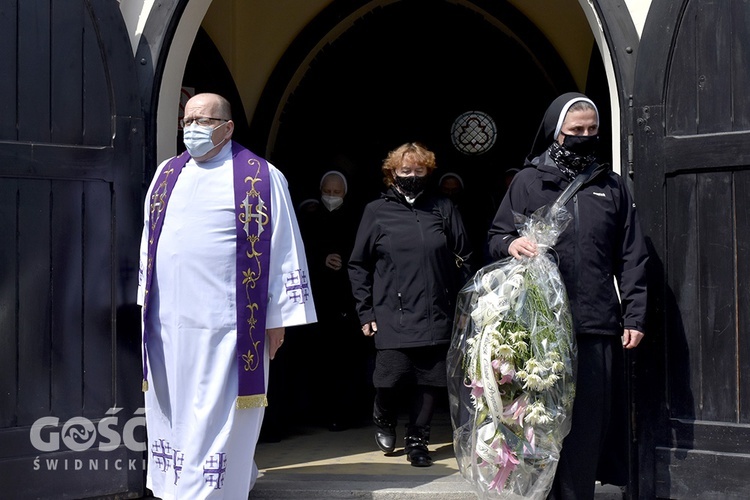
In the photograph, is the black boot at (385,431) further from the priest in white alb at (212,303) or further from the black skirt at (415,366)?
the priest in white alb at (212,303)

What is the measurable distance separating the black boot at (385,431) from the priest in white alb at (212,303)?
1093 mm

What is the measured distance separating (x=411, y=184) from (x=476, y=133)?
8.77 ft

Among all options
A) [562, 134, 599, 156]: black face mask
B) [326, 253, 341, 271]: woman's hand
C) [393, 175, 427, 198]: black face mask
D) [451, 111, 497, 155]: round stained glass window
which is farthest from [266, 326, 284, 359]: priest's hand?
[451, 111, 497, 155]: round stained glass window

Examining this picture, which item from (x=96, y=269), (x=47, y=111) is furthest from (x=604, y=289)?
(x=47, y=111)

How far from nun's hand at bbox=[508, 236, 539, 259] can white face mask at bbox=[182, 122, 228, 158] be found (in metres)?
1.31

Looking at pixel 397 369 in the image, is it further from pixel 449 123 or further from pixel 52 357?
pixel 449 123

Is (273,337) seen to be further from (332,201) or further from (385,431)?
(332,201)

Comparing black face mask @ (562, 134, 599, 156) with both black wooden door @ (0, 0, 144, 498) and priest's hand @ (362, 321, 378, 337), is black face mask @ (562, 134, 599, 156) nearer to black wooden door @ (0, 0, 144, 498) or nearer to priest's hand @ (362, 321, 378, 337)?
Answer: priest's hand @ (362, 321, 378, 337)

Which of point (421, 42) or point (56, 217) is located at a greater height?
point (421, 42)

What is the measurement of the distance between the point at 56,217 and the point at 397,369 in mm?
1793

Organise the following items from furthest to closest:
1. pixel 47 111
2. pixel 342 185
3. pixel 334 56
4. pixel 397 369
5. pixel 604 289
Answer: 1. pixel 334 56
2. pixel 342 185
3. pixel 397 369
4. pixel 47 111
5. pixel 604 289

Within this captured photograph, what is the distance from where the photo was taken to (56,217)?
15.4 feet

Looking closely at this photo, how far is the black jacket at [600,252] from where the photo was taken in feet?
14.1

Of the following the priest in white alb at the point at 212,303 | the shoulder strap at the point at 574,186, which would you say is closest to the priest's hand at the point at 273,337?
the priest in white alb at the point at 212,303
